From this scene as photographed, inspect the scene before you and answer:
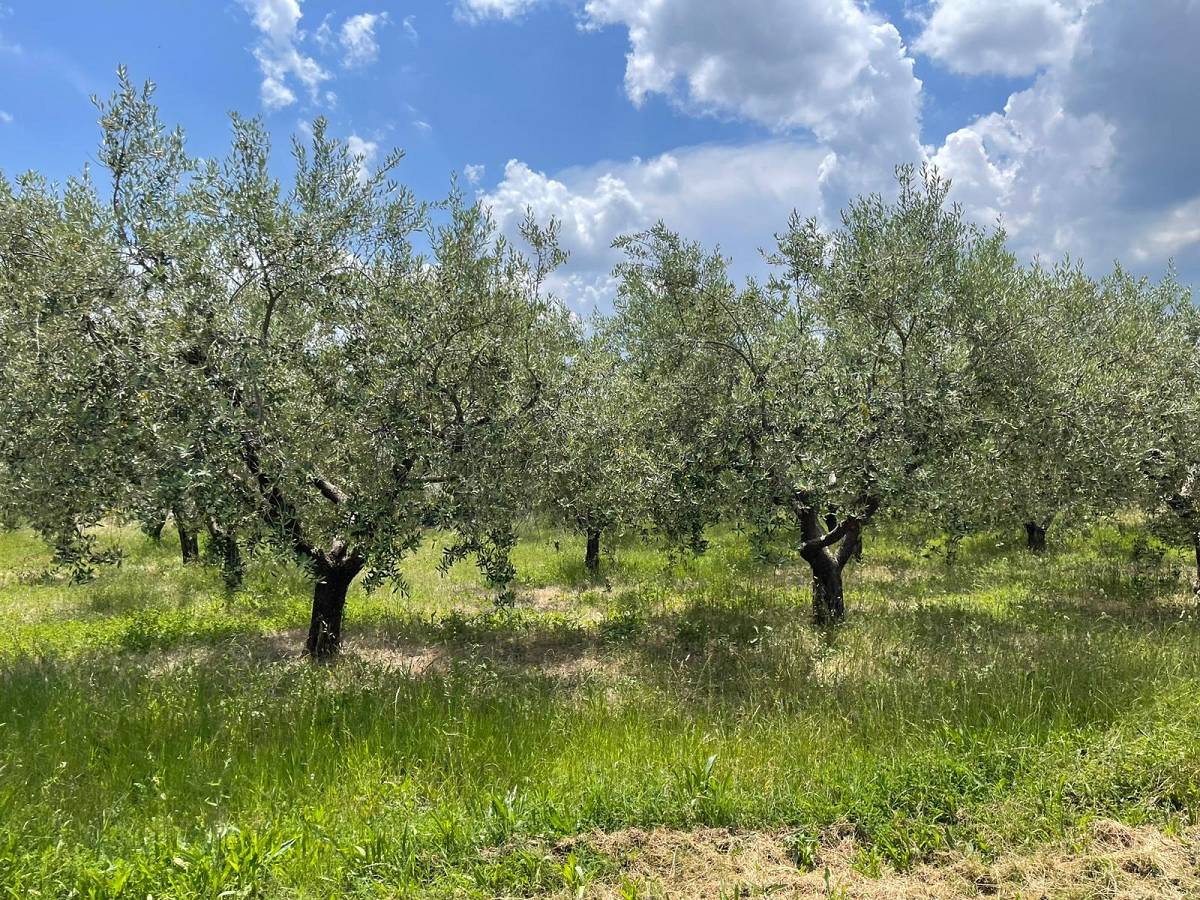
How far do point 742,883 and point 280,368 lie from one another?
24.8ft

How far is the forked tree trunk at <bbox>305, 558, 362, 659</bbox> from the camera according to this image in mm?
10312

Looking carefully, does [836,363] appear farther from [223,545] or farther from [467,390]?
[223,545]

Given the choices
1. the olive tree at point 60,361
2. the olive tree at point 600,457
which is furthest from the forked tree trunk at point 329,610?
the olive tree at point 600,457

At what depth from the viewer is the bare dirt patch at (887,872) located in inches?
163

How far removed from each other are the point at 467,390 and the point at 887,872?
742cm

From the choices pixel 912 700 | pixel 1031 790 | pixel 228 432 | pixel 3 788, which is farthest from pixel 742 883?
pixel 228 432

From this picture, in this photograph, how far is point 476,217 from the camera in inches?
359

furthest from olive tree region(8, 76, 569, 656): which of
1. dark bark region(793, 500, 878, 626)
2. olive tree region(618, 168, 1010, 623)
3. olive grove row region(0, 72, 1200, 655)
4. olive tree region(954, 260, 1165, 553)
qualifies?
olive tree region(954, 260, 1165, 553)

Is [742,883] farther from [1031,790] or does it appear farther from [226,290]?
[226,290]

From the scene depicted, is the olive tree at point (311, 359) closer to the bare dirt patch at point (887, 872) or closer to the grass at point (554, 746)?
the grass at point (554, 746)

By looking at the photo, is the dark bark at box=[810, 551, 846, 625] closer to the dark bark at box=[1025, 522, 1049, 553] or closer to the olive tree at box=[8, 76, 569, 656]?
the olive tree at box=[8, 76, 569, 656]

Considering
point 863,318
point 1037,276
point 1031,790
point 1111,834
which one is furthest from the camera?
point 1037,276

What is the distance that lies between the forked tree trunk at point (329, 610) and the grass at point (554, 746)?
0.45 metres

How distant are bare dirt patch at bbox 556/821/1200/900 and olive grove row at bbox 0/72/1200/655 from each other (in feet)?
15.1
